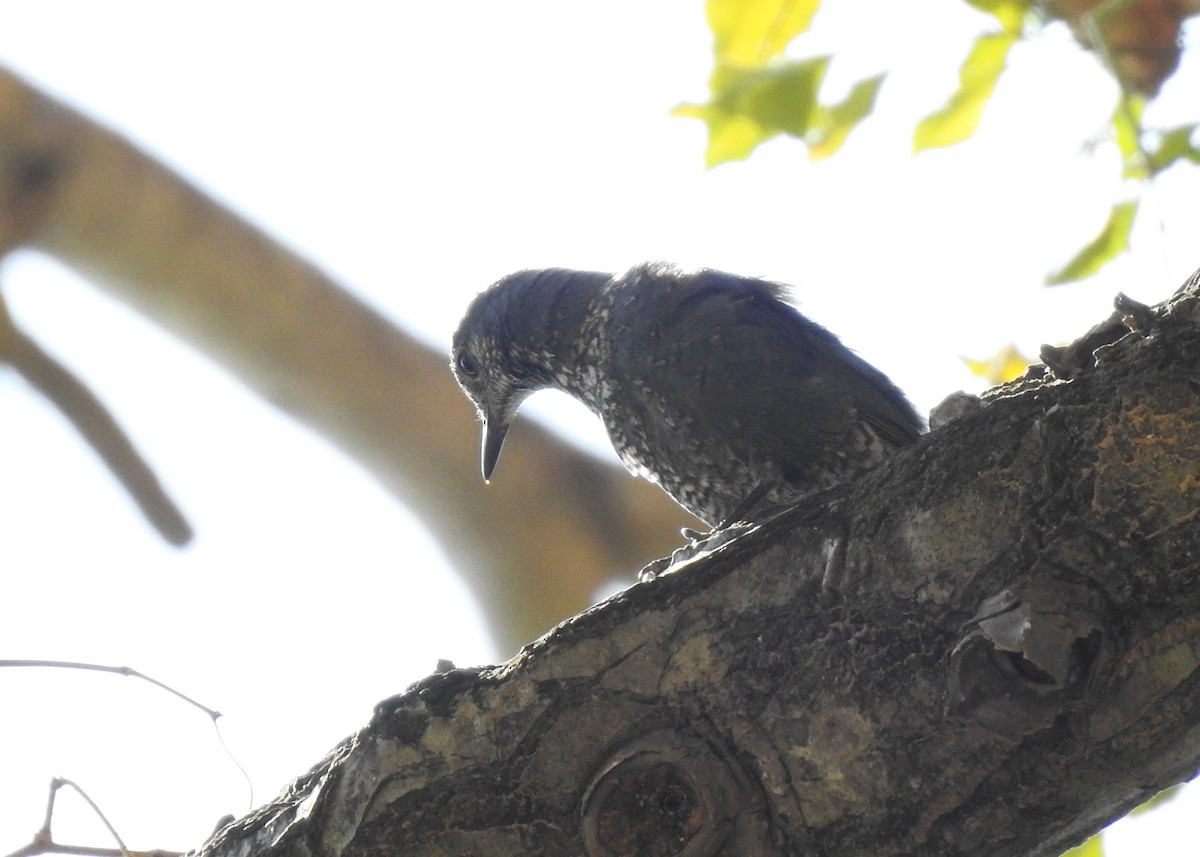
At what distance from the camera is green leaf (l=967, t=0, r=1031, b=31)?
230 centimetres

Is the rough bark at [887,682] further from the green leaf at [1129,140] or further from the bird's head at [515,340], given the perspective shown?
the bird's head at [515,340]

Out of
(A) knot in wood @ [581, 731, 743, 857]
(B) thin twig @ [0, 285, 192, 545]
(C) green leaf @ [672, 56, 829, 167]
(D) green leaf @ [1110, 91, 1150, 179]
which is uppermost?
(B) thin twig @ [0, 285, 192, 545]

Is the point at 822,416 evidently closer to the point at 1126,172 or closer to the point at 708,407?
the point at 708,407

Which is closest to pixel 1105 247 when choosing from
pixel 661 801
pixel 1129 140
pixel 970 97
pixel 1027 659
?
pixel 1129 140

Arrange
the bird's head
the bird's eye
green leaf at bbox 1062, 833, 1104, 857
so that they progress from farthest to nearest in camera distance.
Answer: the bird's eye → the bird's head → green leaf at bbox 1062, 833, 1104, 857

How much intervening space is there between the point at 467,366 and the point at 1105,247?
2263 millimetres

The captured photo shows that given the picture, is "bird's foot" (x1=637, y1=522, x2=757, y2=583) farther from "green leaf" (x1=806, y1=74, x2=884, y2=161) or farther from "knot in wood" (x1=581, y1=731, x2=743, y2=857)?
"green leaf" (x1=806, y1=74, x2=884, y2=161)

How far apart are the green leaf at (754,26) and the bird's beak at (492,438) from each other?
1.96 meters

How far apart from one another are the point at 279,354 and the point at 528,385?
0.84 metres

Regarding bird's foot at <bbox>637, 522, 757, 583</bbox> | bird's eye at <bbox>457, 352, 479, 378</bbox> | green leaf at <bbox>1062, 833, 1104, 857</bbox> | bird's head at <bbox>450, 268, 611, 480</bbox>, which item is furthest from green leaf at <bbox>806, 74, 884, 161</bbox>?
bird's eye at <bbox>457, 352, 479, 378</bbox>

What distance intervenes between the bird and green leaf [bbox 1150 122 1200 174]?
2.76 ft

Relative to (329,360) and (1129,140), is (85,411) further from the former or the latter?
(1129,140)

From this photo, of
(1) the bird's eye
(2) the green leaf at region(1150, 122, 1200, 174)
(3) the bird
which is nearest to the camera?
(2) the green leaf at region(1150, 122, 1200, 174)

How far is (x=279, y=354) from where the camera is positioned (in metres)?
4.04
